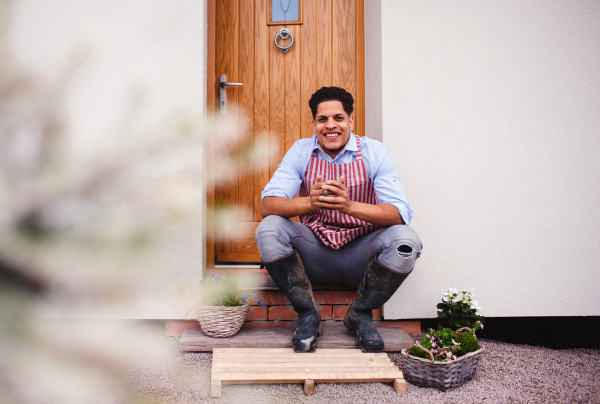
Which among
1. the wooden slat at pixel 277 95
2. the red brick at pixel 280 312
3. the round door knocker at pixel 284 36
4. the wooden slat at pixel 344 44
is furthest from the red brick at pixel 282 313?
the round door knocker at pixel 284 36

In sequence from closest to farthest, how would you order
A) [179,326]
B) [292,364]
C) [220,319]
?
[292,364] < [220,319] < [179,326]

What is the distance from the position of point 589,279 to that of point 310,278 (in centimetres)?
156

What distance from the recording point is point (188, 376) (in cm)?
33

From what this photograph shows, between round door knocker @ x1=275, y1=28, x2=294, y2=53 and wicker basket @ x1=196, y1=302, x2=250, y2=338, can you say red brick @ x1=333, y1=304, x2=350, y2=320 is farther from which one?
round door knocker @ x1=275, y1=28, x2=294, y2=53

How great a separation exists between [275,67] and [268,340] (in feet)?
5.51

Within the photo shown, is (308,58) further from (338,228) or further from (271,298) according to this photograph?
(271,298)

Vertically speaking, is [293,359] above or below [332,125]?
below

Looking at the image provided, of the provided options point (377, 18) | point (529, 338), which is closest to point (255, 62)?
point (377, 18)

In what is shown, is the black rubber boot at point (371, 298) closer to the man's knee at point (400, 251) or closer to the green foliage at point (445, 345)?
the man's knee at point (400, 251)

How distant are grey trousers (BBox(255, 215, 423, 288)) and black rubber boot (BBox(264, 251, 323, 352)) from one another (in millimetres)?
46

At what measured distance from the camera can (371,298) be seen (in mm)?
1797

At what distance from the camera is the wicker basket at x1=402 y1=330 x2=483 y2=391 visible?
1.51 metres

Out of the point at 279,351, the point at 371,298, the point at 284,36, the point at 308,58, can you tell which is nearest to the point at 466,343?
the point at 371,298

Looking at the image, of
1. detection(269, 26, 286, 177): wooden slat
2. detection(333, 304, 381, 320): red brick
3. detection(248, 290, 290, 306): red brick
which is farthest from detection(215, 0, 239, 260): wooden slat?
detection(333, 304, 381, 320): red brick
